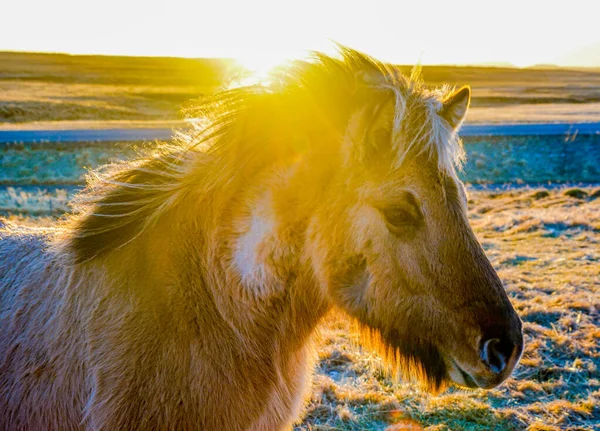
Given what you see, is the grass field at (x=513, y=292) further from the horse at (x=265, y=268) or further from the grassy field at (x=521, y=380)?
the horse at (x=265, y=268)

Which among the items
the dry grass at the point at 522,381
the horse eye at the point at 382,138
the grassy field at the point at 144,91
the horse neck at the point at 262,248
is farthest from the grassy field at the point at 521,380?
the grassy field at the point at 144,91

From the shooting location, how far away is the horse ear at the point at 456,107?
2785mm

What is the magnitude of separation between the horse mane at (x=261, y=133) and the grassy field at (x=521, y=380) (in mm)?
1092

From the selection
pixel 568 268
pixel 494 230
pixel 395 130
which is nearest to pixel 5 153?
pixel 494 230

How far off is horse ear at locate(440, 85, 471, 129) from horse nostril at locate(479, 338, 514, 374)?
1.18m

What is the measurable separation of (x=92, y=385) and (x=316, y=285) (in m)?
1.26

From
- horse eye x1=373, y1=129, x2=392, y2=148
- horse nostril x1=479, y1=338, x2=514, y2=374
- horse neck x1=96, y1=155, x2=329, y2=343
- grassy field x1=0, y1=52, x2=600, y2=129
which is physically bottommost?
grassy field x1=0, y1=52, x2=600, y2=129

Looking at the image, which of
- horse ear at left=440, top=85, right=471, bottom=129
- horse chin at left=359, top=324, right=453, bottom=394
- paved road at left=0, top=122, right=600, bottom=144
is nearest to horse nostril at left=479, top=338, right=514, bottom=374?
horse chin at left=359, top=324, right=453, bottom=394

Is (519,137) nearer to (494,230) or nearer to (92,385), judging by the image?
(494,230)

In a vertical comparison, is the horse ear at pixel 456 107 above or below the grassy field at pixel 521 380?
above

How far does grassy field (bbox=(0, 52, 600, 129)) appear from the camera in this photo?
41062 mm

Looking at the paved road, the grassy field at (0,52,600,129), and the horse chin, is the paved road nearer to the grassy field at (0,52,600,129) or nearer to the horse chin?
the grassy field at (0,52,600,129)

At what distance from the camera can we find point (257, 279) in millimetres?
2686

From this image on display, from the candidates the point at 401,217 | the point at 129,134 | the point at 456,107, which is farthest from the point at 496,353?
the point at 129,134
